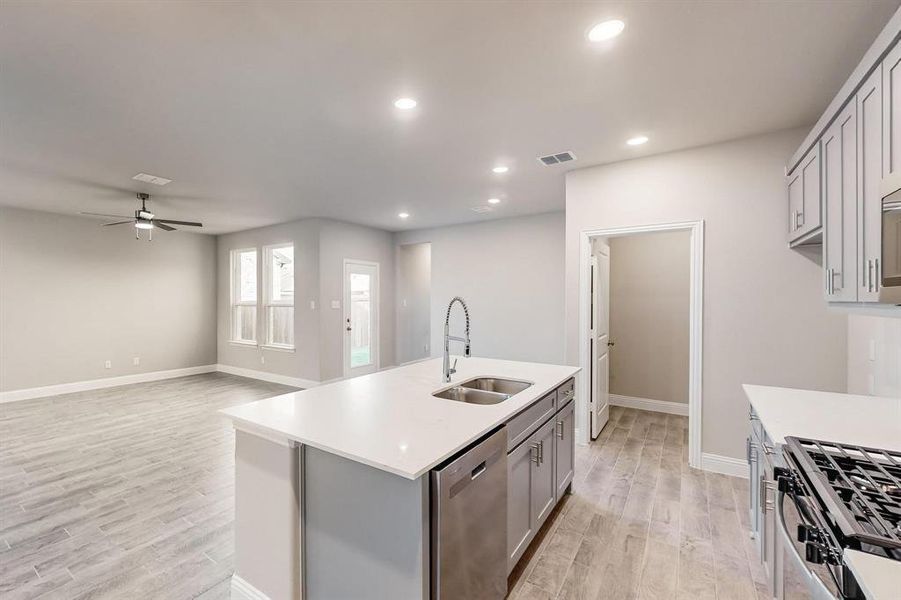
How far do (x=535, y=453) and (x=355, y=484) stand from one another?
3.61ft

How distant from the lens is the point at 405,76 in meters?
2.18

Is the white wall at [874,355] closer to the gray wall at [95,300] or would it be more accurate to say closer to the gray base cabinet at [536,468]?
the gray base cabinet at [536,468]

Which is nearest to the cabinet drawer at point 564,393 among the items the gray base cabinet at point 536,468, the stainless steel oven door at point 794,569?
the gray base cabinet at point 536,468

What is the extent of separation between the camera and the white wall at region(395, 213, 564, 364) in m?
5.70

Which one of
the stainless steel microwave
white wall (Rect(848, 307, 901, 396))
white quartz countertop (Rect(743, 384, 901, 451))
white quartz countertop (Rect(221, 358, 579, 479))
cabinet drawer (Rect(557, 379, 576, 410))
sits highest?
the stainless steel microwave

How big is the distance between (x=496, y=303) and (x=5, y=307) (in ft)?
23.1

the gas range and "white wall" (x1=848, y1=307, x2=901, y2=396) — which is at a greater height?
"white wall" (x1=848, y1=307, x2=901, y2=396)

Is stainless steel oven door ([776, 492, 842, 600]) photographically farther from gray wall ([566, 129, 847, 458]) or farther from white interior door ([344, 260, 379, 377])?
white interior door ([344, 260, 379, 377])

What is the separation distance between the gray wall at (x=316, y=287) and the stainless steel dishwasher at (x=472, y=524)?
4889 mm

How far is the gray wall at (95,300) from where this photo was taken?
5320 millimetres

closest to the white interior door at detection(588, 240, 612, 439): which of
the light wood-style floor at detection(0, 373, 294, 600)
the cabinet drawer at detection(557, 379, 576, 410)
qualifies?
the cabinet drawer at detection(557, 379, 576, 410)

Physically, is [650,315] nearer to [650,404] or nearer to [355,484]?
[650,404]

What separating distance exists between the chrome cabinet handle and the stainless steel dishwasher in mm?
367

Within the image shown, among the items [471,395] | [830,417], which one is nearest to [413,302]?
[471,395]
